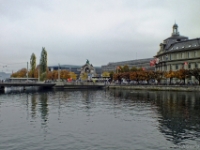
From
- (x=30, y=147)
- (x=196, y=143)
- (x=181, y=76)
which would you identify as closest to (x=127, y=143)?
(x=196, y=143)

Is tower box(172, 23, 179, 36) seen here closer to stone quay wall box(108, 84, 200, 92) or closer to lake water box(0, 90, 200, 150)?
stone quay wall box(108, 84, 200, 92)

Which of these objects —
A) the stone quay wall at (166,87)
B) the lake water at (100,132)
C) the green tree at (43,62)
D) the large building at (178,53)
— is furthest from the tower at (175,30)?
the lake water at (100,132)

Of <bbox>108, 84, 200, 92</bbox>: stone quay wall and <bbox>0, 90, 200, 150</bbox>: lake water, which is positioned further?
<bbox>108, 84, 200, 92</bbox>: stone quay wall

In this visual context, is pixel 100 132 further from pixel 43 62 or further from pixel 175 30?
pixel 175 30

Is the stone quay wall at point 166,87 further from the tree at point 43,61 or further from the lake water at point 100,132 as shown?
the lake water at point 100,132

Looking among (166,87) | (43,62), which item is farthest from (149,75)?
(43,62)

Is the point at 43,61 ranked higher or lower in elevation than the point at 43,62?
higher

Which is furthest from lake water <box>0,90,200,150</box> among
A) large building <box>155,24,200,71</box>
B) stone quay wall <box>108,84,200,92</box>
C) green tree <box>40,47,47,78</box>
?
green tree <box>40,47,47,78</box>

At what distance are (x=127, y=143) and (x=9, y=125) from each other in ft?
48.5

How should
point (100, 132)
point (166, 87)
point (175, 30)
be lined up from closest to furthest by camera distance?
point (100, 132)
point (166, 87)
point (175, 30)

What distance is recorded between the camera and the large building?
11346 cm

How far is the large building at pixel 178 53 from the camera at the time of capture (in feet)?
372

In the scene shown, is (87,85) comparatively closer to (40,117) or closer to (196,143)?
(40,117)

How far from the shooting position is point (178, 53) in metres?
122
